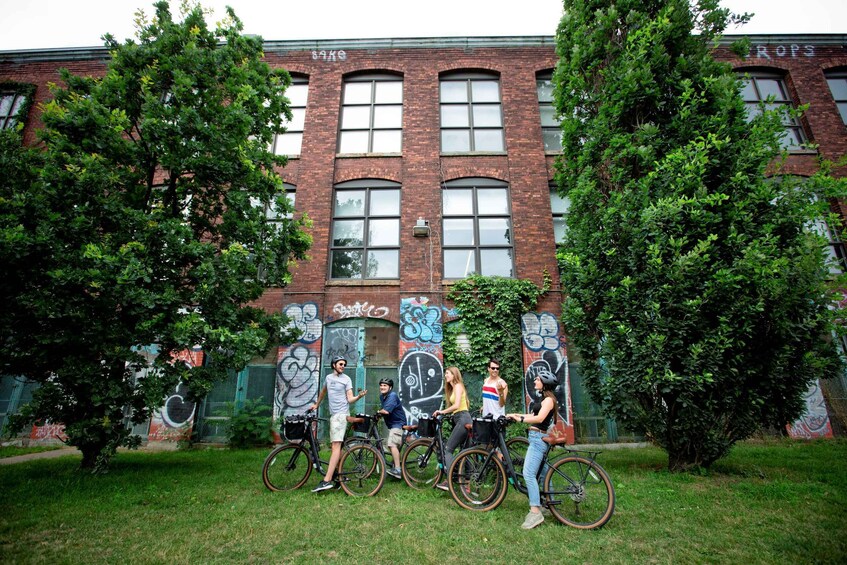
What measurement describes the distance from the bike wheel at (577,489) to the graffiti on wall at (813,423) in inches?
345

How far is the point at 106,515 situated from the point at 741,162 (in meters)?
9.76

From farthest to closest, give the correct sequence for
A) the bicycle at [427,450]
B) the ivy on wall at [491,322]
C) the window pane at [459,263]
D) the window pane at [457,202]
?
the window pane at [457,202], the window pane at [459,263], the ivy on wall at [491,322], the bicycle at [427,450]

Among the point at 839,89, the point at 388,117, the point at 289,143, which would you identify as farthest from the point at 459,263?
the point at 839,89

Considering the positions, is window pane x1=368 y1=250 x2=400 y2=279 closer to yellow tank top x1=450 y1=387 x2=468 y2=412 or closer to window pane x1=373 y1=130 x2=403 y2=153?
window pane x1=373 y1=130 x2=403 y2=153

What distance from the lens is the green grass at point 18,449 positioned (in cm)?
870

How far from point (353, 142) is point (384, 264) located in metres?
4.06

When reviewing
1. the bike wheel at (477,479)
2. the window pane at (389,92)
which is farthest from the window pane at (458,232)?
the bike wheel at (477,479)

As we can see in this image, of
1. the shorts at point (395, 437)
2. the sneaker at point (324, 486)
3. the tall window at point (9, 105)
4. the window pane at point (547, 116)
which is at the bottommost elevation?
the sneaker at point (324, 486)

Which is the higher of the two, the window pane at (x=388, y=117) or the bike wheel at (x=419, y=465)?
the window pane at (x=388, y=117)

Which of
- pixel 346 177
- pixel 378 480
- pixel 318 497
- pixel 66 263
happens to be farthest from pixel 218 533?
pixel 346 177

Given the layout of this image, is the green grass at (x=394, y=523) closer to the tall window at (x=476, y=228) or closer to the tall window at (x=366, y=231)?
the tall window at (x=366, y=231)

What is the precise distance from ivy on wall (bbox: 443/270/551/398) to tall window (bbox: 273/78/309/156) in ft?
21.6

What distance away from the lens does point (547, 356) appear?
32.4 ft

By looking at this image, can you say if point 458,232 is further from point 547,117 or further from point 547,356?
point 547,117
